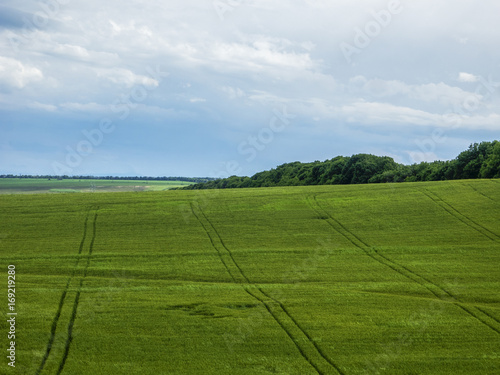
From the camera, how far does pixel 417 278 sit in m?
27.8

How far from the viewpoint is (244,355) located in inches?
698

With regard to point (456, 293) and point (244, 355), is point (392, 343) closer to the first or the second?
point (244, 355)

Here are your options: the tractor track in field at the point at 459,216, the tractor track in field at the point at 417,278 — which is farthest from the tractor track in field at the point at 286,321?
the tractor track in field at the point at 459,216

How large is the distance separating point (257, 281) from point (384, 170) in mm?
54745

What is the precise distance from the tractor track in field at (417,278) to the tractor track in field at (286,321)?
8.39 m

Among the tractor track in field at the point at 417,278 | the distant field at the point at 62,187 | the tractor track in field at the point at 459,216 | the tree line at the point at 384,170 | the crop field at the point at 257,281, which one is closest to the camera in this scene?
the crop field at the point at 257,281

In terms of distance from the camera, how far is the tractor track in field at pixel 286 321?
57.1 ft

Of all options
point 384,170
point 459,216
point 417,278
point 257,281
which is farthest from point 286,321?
point 384,170

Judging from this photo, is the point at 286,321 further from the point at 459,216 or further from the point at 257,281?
the point at 459,216

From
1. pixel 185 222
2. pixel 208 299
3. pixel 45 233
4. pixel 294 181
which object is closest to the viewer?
pixel 208 299

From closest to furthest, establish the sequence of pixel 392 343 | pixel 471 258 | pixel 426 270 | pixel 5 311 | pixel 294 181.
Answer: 1. pixel 392 343
2. pixel 5 311
3. pixel 426 270
4. pixel 471 258
5. pixel 294 181

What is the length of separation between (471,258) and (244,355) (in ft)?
67.1

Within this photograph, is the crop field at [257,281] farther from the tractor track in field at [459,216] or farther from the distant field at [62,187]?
the distant field at [62,187]

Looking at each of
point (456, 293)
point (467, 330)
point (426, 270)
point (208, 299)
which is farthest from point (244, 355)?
point (426, 270)
